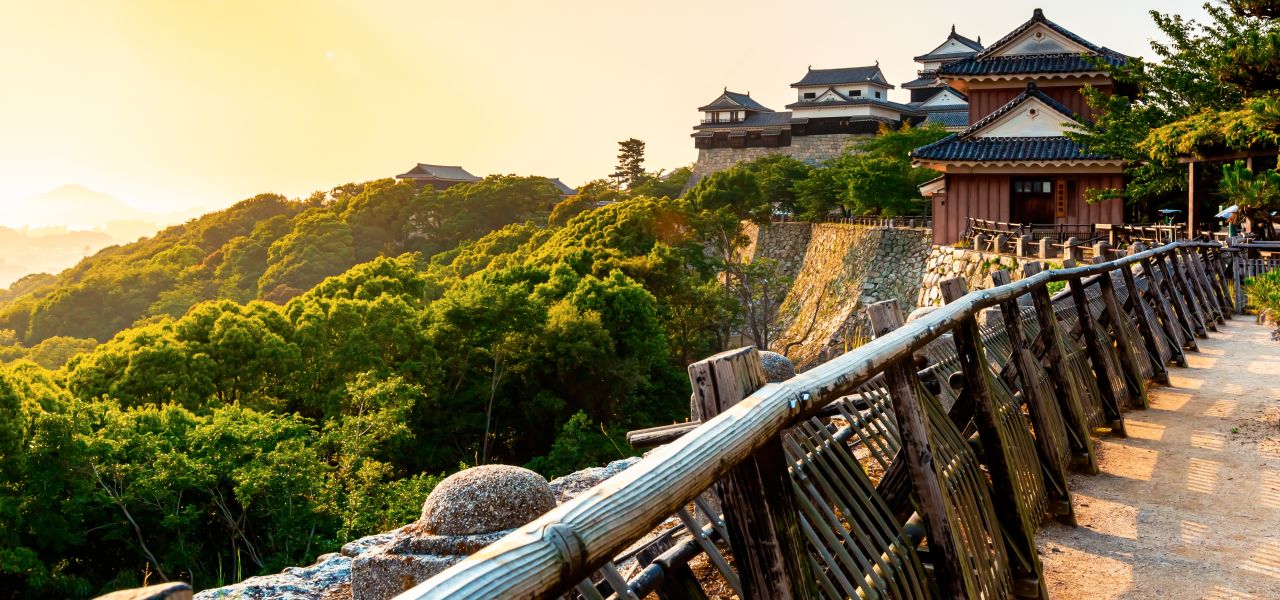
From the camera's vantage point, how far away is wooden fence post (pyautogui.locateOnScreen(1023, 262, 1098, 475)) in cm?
589

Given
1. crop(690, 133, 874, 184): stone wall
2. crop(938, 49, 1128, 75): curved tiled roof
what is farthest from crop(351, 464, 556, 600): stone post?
crop(690, 133, 874, 184): stone wall

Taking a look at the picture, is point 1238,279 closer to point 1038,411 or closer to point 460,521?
point 1038,411

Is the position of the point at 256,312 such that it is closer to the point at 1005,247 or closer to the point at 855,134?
the point at 1005,247

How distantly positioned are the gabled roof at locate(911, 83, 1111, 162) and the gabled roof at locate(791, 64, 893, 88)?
31.6 meters

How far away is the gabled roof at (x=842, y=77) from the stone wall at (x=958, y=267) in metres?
30.0

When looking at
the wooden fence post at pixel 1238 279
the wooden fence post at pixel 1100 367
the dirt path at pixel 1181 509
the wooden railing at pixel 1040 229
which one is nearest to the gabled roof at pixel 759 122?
the wooden railing at pixel 1040 229

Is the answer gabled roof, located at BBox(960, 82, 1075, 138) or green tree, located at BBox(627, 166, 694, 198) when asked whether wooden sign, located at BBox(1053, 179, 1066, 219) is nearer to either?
gabled roof, located at BBox(960, 82, 1075, 138)

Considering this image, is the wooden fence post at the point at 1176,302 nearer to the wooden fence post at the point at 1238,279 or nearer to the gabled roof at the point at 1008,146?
the wooden fence post at the point at 1238,279

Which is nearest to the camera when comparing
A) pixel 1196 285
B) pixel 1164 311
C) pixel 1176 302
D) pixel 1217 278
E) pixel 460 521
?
pixel 460 521

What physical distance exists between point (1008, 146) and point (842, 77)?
34.0 m

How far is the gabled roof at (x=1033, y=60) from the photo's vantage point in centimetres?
2758

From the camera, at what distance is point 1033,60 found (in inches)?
1128

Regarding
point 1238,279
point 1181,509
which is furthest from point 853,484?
point 1238,279

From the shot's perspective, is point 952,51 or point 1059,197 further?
point 952,51
